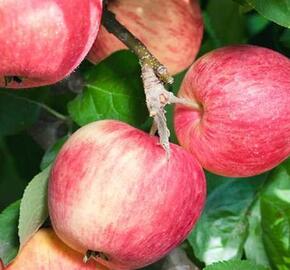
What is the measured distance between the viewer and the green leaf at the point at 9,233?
904mm

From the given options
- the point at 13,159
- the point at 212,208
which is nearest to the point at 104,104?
the point at 212,208

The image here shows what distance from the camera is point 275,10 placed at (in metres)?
0.83

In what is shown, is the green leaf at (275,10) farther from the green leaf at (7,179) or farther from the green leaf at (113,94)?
the green leaf at (7,179)

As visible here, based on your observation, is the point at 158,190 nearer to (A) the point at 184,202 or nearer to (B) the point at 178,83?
(A) the point at 184,202

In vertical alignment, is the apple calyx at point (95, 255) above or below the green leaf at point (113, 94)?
below

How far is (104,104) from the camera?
984 mm

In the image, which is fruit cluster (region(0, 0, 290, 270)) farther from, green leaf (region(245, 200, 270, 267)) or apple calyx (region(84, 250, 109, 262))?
green leaf (region(245, 200, 270, 267))

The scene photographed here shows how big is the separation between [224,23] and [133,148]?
45 centimetres

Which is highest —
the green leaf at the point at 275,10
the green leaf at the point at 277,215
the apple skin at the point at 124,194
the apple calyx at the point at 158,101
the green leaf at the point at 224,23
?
the green leaf at the point at 275,10

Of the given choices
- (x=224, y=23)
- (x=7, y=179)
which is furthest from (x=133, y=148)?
(x=7, y=179)

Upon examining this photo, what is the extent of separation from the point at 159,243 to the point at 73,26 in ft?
0.76

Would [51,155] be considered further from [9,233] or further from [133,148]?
[133,148]

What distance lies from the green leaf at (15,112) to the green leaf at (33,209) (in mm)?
218

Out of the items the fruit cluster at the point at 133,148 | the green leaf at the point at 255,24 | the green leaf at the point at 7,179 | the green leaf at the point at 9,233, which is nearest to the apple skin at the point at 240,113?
the fruit cluster at the point at 133,148
